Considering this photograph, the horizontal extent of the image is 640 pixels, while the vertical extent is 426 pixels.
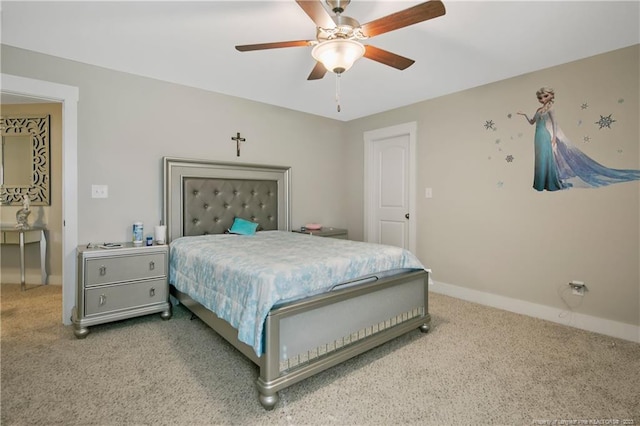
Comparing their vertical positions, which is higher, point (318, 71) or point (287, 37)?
point (287, 37)

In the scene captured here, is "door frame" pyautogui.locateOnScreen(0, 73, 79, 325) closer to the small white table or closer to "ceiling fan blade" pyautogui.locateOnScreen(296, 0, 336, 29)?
the small white table

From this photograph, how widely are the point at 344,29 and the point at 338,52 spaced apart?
0.13m

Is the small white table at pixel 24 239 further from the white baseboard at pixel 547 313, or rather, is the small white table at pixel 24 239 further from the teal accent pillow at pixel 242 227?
the white baseboard at pixel 547 313

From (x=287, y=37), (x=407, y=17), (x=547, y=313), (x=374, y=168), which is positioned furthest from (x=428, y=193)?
(x=407, y=17)

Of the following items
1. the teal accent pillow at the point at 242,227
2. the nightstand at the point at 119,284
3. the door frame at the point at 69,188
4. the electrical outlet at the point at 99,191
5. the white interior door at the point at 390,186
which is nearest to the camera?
the nightstand at the point at 119,284

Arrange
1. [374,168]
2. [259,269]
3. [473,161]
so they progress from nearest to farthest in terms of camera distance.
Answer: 1. [259,269]
2. [473,161]
3. [374,168]

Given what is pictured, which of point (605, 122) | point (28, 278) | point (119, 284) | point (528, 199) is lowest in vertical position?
point (28, 278)

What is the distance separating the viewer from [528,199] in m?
3.12

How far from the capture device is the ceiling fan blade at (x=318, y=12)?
5.19 feet

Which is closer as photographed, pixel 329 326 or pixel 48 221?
pixel 329 326

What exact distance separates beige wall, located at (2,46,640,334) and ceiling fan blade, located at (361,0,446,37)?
79.6 inches

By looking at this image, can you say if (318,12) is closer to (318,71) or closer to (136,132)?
(318,71)

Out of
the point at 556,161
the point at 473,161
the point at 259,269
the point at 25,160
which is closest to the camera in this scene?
the point at 259,269

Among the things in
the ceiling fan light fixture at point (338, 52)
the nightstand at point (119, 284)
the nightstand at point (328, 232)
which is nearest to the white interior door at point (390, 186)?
the nightstand at point (328, 232)
